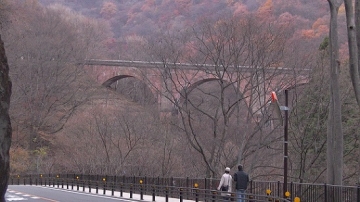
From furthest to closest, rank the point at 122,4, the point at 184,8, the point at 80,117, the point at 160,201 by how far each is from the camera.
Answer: the point at 122,4 → the point at 184,8 → the point at 80,117 → the point at 160,201

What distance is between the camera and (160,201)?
85.4ft

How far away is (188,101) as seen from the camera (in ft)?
101

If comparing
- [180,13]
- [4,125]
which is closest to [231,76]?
[4,125]

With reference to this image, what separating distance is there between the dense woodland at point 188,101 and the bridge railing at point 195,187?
9.13ft

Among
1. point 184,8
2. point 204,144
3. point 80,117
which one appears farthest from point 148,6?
point 204,144

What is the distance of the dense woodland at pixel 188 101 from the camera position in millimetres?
30047

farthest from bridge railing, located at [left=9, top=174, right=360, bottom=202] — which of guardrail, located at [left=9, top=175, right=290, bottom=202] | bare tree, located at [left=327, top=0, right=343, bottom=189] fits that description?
bare tree, located at [left=327, top=0, right=343, bottom=189]

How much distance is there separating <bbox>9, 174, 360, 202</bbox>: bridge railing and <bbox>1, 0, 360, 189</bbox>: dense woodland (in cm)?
278

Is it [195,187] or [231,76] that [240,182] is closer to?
[195,187]

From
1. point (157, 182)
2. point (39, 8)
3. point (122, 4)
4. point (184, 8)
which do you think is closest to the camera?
point (157, 182)

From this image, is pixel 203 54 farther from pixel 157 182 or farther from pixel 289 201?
pixel 289 201

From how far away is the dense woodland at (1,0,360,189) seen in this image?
3005cm

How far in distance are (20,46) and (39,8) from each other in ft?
72.1

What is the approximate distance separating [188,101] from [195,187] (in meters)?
7.81
